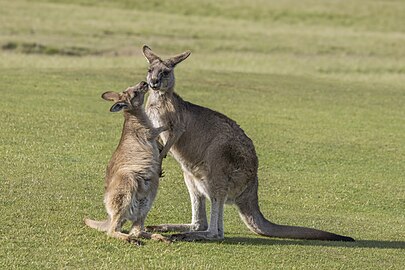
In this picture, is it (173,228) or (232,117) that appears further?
(232,117)

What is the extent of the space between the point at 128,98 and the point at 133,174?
1008mm

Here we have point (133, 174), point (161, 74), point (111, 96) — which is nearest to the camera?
point (133, 174)

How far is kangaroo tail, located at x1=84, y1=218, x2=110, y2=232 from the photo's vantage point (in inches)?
376

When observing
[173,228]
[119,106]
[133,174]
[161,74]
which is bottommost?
[173,228]

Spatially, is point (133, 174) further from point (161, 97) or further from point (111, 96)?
point (161, 97)

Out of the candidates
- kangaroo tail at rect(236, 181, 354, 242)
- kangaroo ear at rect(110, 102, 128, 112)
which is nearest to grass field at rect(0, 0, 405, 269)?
kangaroo tail at rect(236, 181, 354, 242)

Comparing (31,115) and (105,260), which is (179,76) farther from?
(105,260)

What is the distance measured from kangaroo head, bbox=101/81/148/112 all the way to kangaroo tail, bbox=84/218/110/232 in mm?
1157

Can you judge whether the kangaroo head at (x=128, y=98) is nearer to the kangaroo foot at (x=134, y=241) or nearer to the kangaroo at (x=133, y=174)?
the kangaroo at (x=133, y=174)

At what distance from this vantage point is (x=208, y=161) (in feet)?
32.8

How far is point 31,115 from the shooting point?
1625cm

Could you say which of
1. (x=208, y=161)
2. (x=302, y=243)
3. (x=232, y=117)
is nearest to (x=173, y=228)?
(x=208, y=161)

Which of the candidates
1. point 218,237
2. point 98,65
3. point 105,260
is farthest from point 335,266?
point 98,65

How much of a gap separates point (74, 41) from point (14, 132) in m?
16.5
